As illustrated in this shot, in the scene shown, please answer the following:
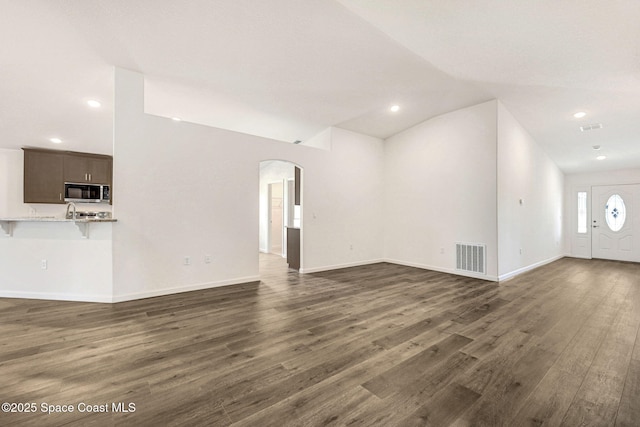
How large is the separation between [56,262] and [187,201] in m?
1.81

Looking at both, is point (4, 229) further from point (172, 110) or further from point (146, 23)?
point (146, 23)

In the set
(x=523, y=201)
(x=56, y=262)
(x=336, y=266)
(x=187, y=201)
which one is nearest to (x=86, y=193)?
(x=56, y=262)

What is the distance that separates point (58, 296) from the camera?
3.57m

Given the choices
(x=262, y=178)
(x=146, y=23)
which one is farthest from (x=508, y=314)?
(x=262, y=178)

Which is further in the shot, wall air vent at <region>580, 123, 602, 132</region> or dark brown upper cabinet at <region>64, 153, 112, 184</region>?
dark brown upper cabinet at <region>64, 153, 112, 184</region>

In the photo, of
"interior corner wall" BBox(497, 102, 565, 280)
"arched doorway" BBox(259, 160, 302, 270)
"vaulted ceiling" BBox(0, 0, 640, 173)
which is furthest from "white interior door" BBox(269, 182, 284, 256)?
"interior corner wall" BBox(497, 102, 565, 280)

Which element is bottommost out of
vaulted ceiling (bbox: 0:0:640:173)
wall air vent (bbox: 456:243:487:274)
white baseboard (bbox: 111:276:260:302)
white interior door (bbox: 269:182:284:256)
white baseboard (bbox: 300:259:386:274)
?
white baseboard (bbox: 300:259:386:274)

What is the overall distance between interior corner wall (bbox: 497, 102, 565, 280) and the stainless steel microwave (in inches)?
350

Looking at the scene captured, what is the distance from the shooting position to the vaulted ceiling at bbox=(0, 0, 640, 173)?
2639 mm

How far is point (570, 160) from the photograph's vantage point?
7070 millimetres

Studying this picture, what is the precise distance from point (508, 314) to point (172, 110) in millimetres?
6106

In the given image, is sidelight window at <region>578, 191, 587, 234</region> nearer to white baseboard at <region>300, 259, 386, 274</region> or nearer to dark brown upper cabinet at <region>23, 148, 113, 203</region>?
white baseboard at <region>300, 259, 386, 274</region>

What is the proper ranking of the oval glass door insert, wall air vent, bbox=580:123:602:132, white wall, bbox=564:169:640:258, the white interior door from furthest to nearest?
the white interior door
white wall, bbox=564:169:640:258
the oval glass door insert
wall air vent, bbox=580:123:602:132

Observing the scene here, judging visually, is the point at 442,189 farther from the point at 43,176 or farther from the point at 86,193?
the point at 43,176
